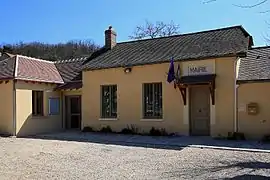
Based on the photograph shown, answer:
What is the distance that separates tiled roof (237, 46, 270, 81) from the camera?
14875mm

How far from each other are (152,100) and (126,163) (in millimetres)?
8156

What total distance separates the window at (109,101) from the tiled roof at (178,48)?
126cm

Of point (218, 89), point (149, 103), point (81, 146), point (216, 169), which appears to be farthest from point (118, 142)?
point (216, 169)

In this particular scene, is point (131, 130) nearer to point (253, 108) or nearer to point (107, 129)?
point (107, 129)

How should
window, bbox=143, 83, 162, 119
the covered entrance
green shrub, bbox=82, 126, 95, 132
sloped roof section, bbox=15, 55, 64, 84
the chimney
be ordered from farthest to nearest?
the chimney < green shrub, bbox=82, 126, 95, 132 < sloped roof section, bbox=15, 55, 64, 84 < window, bbox=143, 83, 162, 119 < the covered entrance

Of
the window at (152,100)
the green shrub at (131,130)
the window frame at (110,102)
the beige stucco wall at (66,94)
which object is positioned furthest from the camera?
the beige stucco wall at (66,94)

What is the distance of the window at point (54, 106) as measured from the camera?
2030cm

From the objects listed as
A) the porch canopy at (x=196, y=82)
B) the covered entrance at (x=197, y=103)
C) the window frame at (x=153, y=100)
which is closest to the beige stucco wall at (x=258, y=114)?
the porch canopy at (x=196, y=82)

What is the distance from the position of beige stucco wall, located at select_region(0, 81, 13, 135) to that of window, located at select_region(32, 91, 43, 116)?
1521 millimetres

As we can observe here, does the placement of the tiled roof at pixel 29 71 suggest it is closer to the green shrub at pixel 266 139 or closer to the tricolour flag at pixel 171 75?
the tricolour flag at pixel 171 75

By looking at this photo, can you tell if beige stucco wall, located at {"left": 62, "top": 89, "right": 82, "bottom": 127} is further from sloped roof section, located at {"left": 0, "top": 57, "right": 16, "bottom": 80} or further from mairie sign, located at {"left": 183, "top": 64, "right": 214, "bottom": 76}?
mairie sign, located at {"left": 183, "top": 64, "right": 214, "bottom": 76}

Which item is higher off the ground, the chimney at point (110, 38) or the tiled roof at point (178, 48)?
the chimney at point (110, 38)

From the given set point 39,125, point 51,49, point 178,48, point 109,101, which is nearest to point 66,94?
point 39,125

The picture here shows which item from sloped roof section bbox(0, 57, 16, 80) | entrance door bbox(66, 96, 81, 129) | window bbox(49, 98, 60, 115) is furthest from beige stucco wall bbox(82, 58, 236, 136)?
sloped roof section bbox(0, 57, 16, 80)
